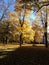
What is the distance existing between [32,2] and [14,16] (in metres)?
21.7

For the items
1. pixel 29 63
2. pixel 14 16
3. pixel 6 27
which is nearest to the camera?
pixel 29 63

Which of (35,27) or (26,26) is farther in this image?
(35,27)

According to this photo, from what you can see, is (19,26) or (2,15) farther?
(19,26)

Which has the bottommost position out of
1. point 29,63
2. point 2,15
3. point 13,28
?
point 29,63

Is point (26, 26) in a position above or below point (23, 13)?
below

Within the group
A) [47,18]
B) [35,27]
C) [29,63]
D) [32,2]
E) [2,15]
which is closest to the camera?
[29,63]

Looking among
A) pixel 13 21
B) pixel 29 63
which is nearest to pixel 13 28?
pixel 13 21

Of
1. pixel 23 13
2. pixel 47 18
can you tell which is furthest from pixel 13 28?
pixel 47 18

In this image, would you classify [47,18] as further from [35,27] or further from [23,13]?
[35,27]

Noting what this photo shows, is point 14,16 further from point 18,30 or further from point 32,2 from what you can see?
point 32,2

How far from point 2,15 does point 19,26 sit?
4.93 m

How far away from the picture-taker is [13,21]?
138 feet

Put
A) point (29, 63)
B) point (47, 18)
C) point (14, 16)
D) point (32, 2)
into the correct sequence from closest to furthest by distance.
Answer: point (29, 63), point (32, 2), point (47, 18), point (14, 16)

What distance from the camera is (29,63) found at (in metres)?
14.2
